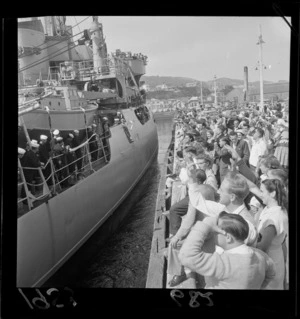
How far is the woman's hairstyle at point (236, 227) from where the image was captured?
102 inches

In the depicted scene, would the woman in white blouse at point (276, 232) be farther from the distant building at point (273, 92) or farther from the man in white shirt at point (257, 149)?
the distant building at point (273, 92)

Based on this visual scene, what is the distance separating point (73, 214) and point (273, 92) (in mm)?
2920

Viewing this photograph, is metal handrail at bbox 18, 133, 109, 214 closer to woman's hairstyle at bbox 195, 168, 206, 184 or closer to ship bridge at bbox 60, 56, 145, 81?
ship bridge at bbox 60, 56, 145, 81

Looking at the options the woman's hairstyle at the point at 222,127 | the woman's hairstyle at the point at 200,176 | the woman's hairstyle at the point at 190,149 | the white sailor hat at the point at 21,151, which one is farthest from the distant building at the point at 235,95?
Result: the white sailor hat at the point at 21,151

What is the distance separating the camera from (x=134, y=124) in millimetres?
7082

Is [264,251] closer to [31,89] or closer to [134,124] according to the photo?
[31,89]

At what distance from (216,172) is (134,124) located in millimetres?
4123

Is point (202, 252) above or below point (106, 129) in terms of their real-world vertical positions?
below

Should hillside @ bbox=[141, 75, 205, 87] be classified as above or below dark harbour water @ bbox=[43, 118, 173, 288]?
above

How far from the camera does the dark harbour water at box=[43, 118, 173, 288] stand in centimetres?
329

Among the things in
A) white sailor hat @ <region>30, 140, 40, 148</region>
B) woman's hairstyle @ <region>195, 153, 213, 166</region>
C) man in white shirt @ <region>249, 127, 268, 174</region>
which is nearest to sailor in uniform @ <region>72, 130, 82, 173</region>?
white sailor hat @ <region>30, 140, 40, 148</region>

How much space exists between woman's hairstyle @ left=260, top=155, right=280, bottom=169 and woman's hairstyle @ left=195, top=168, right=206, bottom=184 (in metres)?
0.47

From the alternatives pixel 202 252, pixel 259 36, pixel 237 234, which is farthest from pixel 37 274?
pixel 259 36

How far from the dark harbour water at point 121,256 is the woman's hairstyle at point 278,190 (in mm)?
1189
